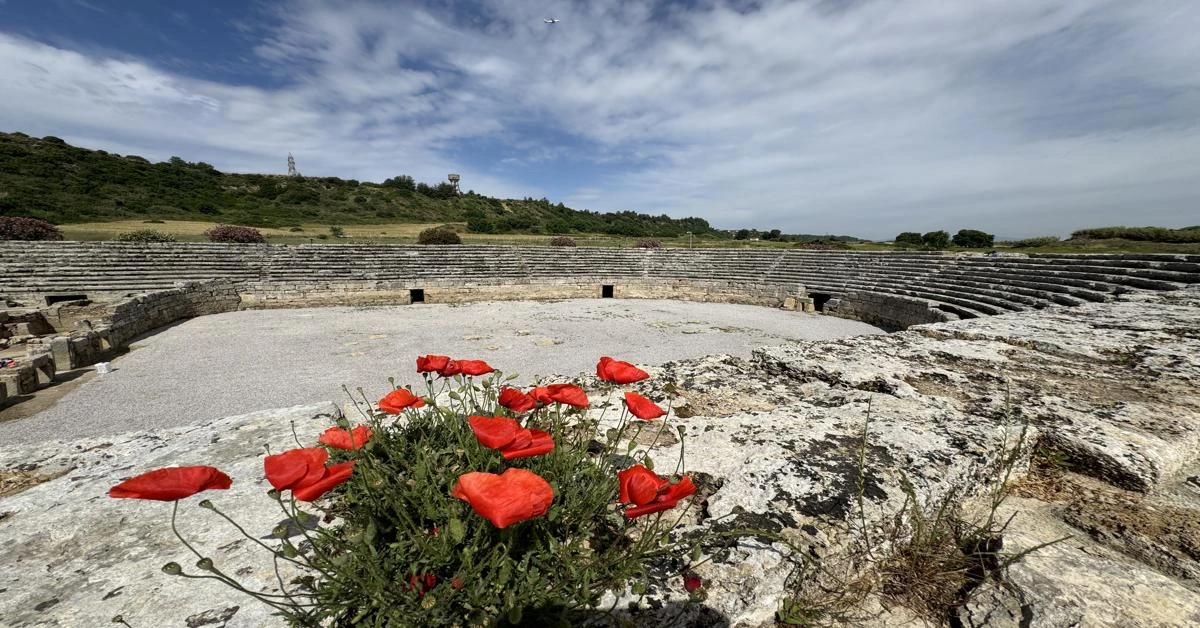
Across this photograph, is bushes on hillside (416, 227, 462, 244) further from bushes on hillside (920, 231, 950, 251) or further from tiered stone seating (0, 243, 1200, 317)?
bushes on hillside (920, 231, 950, 251)

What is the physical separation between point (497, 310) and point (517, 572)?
1656 cm

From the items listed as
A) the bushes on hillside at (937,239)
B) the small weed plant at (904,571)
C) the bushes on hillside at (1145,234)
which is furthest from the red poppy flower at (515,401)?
the bushes on hillside at (937,239)

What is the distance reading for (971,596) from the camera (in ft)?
4.26

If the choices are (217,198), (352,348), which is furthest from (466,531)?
(217,198)

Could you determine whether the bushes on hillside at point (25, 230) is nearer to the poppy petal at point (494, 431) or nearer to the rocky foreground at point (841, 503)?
the rocky foreground at point (841, 503)

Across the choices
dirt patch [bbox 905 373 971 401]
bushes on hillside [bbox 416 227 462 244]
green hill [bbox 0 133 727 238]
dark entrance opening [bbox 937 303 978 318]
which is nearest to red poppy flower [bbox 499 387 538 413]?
dirt patch [bbox 905 373 971 401]

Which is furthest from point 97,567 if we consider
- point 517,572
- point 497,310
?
point 497,310

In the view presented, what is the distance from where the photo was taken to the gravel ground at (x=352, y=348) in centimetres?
716

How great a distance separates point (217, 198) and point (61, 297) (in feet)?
121

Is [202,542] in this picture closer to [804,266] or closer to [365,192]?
[804,266]

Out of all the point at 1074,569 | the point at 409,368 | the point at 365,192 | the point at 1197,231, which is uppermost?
the point at 365,192

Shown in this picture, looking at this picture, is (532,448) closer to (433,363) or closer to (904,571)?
(433,363)

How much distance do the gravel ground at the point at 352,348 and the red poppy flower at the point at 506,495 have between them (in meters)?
7.55

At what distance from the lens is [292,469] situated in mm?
1066
